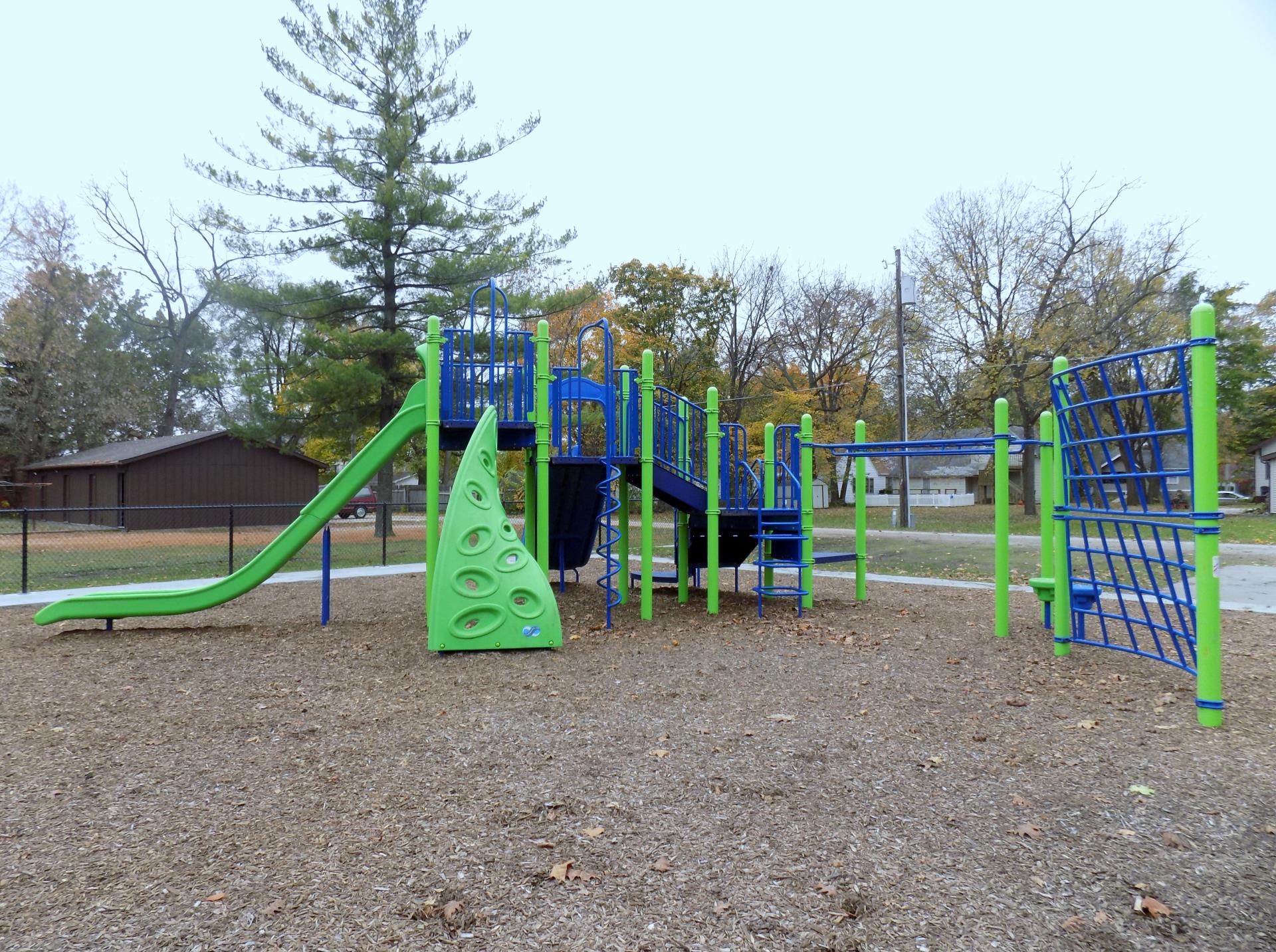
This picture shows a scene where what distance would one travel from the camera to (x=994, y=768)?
412 cm

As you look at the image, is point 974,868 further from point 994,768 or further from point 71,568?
point 71,568

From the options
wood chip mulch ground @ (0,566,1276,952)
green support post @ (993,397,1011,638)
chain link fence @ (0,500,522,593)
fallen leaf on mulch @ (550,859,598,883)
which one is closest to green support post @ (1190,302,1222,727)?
wood chip mulch ground @ (0,566,1276,952)

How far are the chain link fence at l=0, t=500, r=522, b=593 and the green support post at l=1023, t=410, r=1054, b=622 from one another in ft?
32.2

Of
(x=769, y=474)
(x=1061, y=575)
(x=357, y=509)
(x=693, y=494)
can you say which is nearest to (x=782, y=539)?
(x=693, y=494)

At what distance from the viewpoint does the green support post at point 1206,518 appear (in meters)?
4.78

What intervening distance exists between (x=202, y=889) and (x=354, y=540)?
19.5m

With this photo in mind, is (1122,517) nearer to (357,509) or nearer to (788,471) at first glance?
(788,471)

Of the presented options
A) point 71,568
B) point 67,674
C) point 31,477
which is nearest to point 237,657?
point 67,674

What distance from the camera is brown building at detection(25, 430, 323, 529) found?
2886 centimetres

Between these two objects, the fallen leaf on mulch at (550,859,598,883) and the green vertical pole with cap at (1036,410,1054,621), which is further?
the green vertical pole with cap at (1036,410,1054,621)

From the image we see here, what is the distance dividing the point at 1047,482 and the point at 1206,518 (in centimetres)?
276

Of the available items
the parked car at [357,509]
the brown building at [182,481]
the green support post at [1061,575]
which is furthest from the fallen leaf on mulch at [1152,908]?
the parked car at [357,509]

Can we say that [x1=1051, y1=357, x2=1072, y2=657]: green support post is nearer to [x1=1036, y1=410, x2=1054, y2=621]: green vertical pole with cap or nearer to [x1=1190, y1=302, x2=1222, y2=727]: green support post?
[x1=1036, y1=410, x2=1054, y2=621]: green vertical pole with cap

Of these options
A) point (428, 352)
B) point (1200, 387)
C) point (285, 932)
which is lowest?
point (285, 932)
